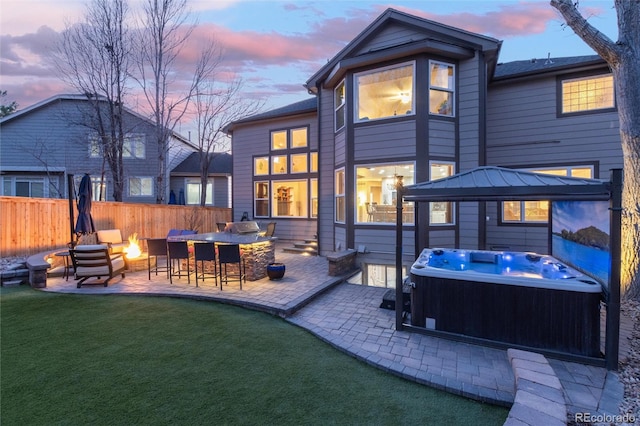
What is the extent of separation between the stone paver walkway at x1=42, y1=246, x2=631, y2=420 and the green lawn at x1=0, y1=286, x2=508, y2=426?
218mm

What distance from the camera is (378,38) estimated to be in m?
9.20

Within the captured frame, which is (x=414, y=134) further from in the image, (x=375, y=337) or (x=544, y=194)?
(x=375, y=337)

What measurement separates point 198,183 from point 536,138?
53.4 feet

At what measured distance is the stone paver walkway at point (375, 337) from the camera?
329 cm

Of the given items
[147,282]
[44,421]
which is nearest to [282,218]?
[147,282]

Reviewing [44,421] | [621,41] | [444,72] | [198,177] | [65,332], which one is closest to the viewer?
[44,421]

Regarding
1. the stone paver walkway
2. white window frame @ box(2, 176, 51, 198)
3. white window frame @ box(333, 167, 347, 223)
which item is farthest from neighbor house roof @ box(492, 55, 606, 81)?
white window frame @ box(2, 176, 51, 198)

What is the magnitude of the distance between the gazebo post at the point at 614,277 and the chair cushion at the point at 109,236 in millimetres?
11637

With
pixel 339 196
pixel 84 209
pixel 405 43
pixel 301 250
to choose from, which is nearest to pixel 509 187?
pixel 405 43

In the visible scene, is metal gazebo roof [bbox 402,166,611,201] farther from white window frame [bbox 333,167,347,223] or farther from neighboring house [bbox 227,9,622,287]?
white window frame [bbox 333,167,347,223]

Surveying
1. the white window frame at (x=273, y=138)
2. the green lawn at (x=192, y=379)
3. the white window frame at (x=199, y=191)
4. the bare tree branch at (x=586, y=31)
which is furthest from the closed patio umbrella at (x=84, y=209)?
the bare tree branch at (x=586, y=31)

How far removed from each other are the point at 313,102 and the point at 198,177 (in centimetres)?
869

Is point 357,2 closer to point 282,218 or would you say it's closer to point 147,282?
point 282,218

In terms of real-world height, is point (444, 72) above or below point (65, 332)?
above
